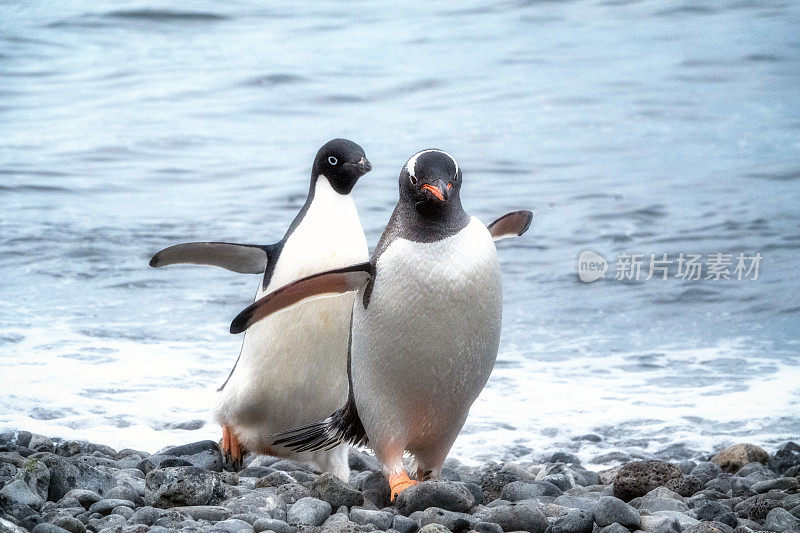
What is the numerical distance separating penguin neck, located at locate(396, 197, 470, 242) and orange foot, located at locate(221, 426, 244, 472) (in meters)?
0.95

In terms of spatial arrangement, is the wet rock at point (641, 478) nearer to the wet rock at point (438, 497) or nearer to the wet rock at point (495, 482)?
the wet rock at point (495, 482)

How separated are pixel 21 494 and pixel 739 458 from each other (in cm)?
196

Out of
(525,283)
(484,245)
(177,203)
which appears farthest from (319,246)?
(177,203)

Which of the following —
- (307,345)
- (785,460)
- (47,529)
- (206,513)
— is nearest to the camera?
(47,529)

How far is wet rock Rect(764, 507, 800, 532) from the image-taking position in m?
1.87

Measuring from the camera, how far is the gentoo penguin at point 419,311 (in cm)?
210

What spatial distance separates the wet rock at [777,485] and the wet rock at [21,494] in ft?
4.99

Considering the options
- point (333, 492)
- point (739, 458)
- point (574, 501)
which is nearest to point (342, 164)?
point (333, 492)

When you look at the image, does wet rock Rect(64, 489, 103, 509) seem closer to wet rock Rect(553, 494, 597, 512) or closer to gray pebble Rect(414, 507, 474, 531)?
gray pebble Rect(414, 507, 474, 531)

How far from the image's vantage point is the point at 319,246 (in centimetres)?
257

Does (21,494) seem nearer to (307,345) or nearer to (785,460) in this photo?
(307,345)

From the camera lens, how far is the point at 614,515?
5.98 ft
